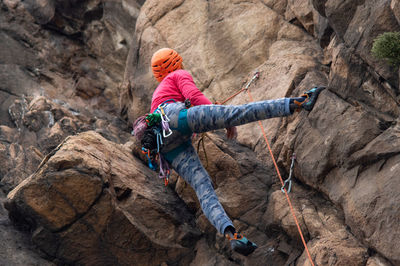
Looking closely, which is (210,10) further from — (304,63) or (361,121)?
(361,121)

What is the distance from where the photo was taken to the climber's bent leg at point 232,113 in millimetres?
6465

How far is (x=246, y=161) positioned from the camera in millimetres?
8281

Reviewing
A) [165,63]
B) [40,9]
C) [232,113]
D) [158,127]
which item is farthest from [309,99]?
[40,9]

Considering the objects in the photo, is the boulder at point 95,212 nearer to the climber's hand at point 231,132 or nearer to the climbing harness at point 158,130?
the climbing harness at point 158,130

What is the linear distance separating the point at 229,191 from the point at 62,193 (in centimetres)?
284

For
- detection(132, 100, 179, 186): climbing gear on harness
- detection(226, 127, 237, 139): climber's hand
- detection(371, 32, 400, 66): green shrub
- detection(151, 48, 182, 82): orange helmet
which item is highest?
detection(371, 32, 400, 66): green shrub

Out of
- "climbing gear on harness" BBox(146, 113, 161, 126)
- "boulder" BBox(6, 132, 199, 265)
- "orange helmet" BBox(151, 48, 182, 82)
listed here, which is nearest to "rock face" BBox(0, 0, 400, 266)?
"boulder" BBox(6, 132, 199, 265)

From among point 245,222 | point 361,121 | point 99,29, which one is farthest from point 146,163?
point 99,29

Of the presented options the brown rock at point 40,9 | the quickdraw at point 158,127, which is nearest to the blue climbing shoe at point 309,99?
the quickdraw at point 158,127

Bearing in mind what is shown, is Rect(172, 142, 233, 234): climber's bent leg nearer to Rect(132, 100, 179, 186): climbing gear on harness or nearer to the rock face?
Rect(132, 100, 179, 186): climbing gear on harness

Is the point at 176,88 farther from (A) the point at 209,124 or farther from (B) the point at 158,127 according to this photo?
(A) the point at 209,124

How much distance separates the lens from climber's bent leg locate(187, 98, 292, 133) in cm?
646

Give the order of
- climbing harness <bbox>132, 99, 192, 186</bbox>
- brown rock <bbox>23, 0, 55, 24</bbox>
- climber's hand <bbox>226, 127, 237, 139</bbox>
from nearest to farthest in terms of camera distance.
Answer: climbing harness <bbox>132, 99, 192, 186</bbox> < climber's hand <bbox>226, 127, 237, 139</bbox> < brown rock <bbox>23, 0, 55, 24</bbox>

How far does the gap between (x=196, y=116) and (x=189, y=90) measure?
22.5 inches
